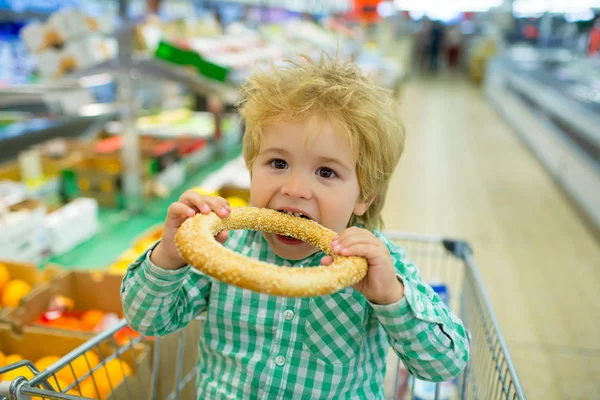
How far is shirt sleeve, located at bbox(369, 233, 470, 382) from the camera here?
1031 mm

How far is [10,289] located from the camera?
81.8 inches

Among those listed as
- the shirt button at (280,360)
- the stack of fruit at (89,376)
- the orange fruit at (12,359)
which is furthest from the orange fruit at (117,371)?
the shirt button at (280,360)

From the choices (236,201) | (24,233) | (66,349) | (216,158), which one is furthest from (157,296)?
(216,158)

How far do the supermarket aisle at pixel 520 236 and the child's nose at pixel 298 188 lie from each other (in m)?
1.92

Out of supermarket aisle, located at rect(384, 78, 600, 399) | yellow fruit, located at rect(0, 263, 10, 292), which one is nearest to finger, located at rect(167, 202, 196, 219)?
yellow fruit, located at rect(0, 263, 10, 292)

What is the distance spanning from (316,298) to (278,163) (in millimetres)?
366

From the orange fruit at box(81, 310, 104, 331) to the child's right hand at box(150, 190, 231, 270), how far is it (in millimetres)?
1073

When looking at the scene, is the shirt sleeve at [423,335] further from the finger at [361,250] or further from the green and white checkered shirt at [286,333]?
the finger at [361,250]

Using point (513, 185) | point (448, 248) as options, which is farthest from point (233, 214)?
point (513, 185)

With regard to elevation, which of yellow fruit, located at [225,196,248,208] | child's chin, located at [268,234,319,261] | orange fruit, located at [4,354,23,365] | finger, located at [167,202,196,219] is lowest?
orange fruit, located at [4,354,23,365]

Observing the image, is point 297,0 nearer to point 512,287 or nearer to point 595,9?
point 595,9

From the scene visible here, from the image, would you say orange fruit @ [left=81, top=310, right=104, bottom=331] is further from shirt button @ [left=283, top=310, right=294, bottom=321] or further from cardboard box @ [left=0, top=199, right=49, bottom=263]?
shirt button @ [left=283, top=310, right=294, bottom=321]

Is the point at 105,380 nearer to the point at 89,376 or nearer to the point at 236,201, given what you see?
the point at 89,376

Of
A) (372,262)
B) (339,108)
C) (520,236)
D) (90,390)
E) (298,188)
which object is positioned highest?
(339,108)
